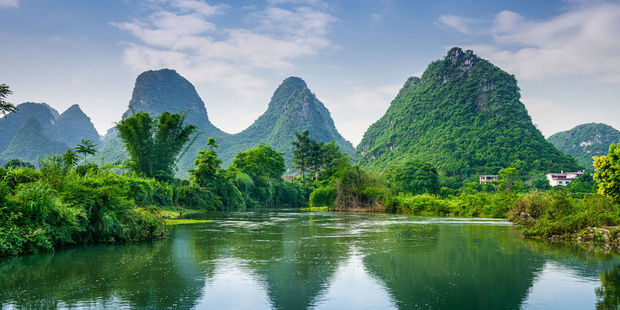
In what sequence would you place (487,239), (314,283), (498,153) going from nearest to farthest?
1. (314,283)
2. (487,239)
3. (498,153)

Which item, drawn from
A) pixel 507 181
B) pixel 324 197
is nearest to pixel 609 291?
pixel 507 181

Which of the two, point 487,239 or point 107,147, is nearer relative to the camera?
point 487,239

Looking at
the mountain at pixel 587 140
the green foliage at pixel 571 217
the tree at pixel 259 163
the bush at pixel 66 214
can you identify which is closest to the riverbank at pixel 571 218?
the green foliage at pixel 571 217

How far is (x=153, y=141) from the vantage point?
42906 mm

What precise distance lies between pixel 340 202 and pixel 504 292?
4229cm

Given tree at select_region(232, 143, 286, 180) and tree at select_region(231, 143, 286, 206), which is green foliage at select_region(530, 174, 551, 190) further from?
tree at select_region(232, 143, 286, 180)

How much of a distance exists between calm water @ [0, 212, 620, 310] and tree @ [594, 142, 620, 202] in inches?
174

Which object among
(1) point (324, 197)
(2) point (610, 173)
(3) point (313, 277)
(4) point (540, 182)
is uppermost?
(2) point (610, 173)

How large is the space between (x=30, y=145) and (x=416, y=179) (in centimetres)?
17003

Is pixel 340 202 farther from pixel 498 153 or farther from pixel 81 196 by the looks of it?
pixel 498 153

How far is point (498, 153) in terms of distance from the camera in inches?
3408

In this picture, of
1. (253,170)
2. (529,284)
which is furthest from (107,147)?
(529,284)

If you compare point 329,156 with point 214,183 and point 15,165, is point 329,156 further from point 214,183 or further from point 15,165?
point 15,165

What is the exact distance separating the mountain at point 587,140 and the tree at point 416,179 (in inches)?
4190
